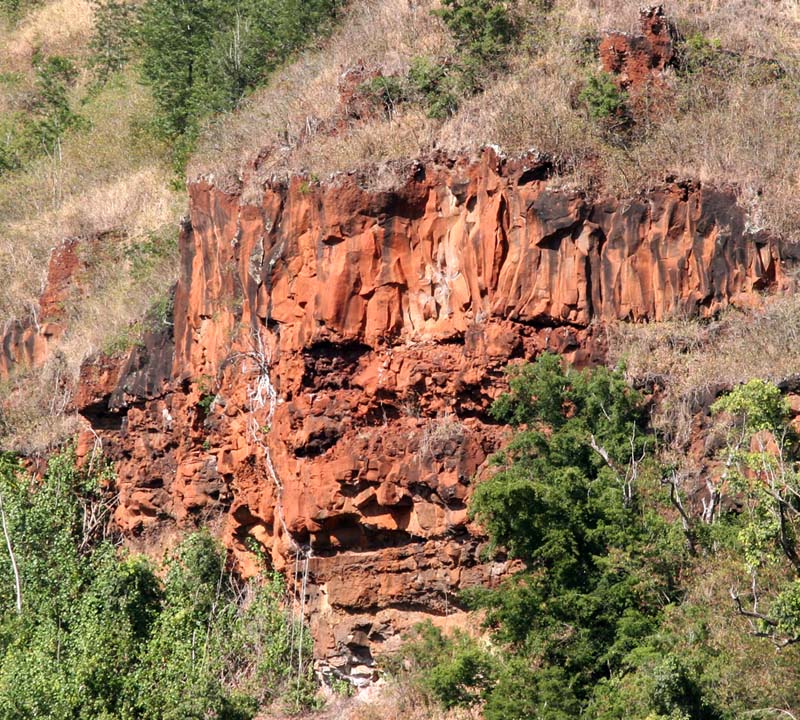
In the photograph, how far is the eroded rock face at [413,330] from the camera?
902 inches

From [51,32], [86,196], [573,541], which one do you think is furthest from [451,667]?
[51,32]

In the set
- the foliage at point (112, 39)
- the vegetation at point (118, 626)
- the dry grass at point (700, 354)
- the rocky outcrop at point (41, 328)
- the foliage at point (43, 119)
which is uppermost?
the foliage at point (112, 39)

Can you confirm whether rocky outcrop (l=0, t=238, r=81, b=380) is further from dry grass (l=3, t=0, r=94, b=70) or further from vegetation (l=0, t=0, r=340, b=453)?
dry grass (l=3, t=0, r=94, b=70)

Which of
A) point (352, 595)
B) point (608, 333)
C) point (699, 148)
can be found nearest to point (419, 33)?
point (699, 148)

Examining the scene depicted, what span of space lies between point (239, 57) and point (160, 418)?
1084 centimetres

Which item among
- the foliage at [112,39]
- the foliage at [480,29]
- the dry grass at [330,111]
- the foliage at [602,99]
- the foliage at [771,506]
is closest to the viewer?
the foliage at [771,506]

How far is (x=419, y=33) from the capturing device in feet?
95.6

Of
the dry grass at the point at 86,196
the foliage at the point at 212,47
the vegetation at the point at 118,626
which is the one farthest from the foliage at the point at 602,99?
the dry grass at the point at 86,196

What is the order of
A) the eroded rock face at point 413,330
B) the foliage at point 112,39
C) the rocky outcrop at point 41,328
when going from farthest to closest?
1. the foliage at point 112,39
2. the rocky outcrop at point 41,328
3. the eroded rock face at point 413,330

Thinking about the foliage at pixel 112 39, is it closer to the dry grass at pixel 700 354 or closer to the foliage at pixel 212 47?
the foliage at pixel 212 47

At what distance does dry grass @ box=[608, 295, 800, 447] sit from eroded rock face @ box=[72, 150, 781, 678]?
391 mm

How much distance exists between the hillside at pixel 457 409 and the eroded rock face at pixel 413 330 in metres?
0.05

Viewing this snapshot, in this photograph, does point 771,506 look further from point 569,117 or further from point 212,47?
point 212,47

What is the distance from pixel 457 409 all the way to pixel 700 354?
3676 mm
